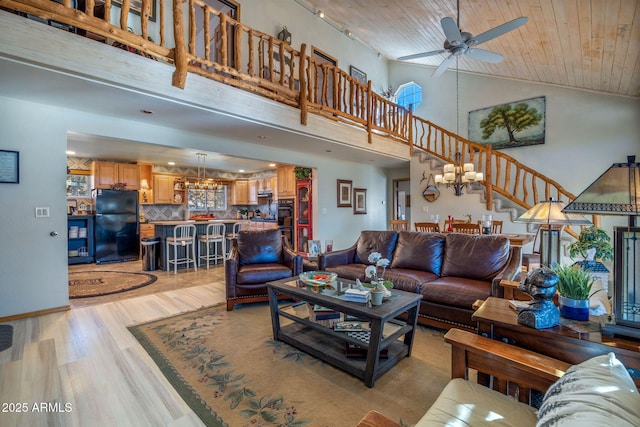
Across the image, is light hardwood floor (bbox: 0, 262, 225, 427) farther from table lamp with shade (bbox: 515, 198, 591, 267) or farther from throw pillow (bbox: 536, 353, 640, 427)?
table lamp with shade (bbox: 515, 198, 591, 267)

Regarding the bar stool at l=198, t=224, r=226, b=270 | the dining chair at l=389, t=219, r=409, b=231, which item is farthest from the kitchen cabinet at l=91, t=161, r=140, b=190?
the dining chair at l=389, t=219, r=409, b=231

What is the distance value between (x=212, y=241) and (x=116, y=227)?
262 cm

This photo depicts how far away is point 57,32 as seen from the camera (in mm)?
2463

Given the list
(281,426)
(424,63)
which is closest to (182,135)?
(281,426)

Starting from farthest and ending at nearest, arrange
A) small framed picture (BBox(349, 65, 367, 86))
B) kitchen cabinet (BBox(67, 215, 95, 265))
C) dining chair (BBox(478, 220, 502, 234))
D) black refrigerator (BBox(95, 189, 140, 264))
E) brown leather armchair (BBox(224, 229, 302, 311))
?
small framed picture (BBox(349, 65, 367, 86)), black refrigerator (BBox(95, 189, 140, 264)), kitchen cabinet (BBox(67, 215, 95, 265)), dining chair (BBox(478, 220, 502, 234)), brown leather armchair (BBox(224, 229, 302, 311))

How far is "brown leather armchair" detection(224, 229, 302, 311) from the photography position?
3.55 m

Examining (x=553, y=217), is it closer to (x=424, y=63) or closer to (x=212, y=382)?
(x=212, y=382)

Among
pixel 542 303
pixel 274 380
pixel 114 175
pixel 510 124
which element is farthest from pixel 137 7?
pixel 510 124

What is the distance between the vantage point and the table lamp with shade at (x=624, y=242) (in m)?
1.19

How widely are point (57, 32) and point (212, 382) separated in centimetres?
316

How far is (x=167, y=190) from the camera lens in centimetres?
817

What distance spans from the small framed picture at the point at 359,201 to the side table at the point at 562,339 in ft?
19.2

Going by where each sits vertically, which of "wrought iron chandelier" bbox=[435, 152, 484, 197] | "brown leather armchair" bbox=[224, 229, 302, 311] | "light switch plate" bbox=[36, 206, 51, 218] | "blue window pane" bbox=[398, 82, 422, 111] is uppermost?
"blue window pane" bbox=[398, 82, 422, 111]

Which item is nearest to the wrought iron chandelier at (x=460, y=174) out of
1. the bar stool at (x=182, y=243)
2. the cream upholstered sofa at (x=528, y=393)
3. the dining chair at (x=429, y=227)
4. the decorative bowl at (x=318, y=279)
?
the dining chair at (x=429, y=227)
